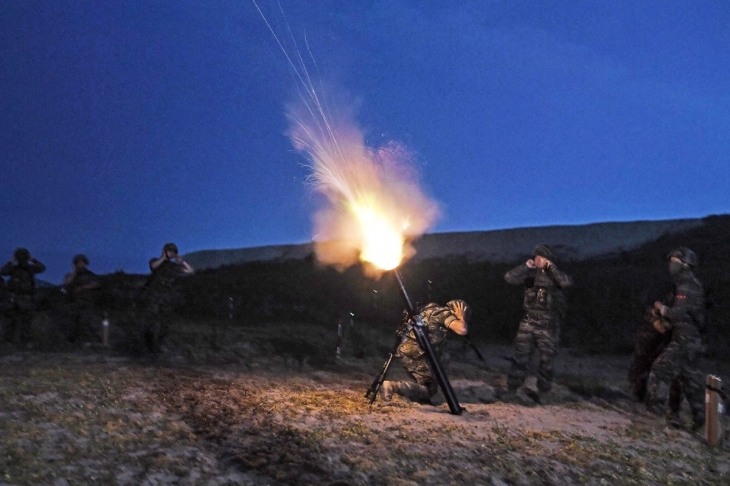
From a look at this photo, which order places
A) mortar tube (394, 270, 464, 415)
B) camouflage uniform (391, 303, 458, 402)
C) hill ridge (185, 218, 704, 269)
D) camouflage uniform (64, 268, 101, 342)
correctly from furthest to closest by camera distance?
hill ridge (185, 218, 704, 269)
camouflage uniform (64, 268, 101, 342)
camouflage uniform (391, 303, 458, 402)
mortar tube (394, 270, 464, 415)

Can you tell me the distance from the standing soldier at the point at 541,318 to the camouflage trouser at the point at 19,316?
8997mm

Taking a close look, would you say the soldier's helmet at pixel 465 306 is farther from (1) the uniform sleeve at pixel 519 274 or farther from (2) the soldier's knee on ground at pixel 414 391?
(1) the uniform sleeve at pixel 519 274

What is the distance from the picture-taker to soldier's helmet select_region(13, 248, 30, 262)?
1298 centimetres

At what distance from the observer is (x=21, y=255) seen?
13.0 meters

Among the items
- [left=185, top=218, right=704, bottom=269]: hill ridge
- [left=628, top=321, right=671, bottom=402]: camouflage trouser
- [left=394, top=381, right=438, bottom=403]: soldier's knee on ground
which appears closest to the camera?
[left=394, top=381, right=438, bottom=403]: soldier's knee on ground

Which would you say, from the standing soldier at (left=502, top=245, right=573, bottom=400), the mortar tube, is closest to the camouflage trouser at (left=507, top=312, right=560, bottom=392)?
the standing soldier at (left=502, top=245, right=573, bottom=400)

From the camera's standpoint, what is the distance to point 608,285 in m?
24.9

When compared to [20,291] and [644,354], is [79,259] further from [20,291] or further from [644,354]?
[644,354]

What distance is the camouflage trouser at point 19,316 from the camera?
12.8 metres

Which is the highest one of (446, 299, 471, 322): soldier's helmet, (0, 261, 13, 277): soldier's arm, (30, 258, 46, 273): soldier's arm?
Answer: (30, 258, 46, 273): soldier's arm

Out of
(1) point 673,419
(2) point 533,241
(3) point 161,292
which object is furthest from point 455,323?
(2) point 533,241

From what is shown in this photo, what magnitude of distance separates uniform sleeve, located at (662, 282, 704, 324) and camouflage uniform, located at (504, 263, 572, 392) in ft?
5.65

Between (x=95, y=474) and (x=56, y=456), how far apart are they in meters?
0.53

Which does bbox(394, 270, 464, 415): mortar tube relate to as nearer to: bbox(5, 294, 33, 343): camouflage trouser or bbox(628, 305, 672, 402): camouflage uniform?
bbox(628, 305, 672, 402): camouflage uniform
